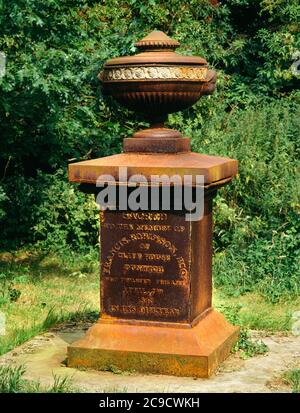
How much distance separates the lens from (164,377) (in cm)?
573

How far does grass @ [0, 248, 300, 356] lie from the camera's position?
23.6 feet

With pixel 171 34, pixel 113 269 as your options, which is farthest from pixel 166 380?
pixel 171 34

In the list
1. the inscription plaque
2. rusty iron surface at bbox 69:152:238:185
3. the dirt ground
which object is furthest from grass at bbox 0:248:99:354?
rusty iron surface at bbox 69:152:238:185

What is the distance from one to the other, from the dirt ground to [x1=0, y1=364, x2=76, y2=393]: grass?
8 cm

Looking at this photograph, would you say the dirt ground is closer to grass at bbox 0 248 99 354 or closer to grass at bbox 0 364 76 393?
grass at bbox 0 364 76 393

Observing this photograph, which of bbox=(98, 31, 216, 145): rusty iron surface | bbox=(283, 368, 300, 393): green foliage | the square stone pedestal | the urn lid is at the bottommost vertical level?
bbox=(283, 368, 300, 393): green foliage

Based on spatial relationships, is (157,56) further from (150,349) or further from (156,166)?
(150,349)

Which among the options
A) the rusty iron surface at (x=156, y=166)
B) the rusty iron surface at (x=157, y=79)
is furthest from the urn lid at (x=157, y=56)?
the rusty iron surface at (x=156, y=166)

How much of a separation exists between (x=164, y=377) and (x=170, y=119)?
18.8ft

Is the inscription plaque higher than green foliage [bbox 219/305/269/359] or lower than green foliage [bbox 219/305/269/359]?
higher

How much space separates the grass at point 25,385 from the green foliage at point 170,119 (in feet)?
10.4

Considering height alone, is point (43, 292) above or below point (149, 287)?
below

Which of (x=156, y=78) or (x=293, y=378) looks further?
(x=156, y=78)

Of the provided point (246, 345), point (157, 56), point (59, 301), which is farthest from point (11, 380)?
point (59, 301)
